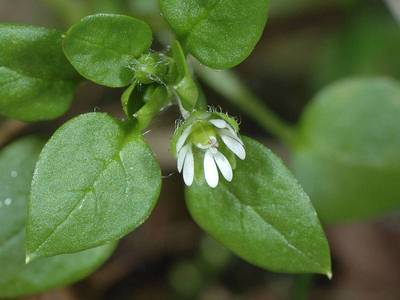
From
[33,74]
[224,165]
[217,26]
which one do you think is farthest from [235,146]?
[33,74]

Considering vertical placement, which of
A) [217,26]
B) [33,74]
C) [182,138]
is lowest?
[33,74]

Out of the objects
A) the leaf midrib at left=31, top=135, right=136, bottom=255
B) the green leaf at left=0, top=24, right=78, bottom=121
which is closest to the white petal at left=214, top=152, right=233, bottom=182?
the leaf midrib at left=31, top=135, right=136, bottom=255

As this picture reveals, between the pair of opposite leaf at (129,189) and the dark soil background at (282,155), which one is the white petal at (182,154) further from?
the dark soil background at (282,155)

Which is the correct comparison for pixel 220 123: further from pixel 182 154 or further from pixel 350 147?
pixel 350 147

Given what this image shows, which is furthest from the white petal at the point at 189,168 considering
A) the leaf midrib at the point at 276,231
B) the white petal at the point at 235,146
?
the leaf midrib at the point at 276,231

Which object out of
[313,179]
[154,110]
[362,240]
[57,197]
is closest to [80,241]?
[57,197]

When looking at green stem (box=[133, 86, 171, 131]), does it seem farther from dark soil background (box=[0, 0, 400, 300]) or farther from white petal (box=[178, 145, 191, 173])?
dark soil background (box=[0, 0, 400, 300])
